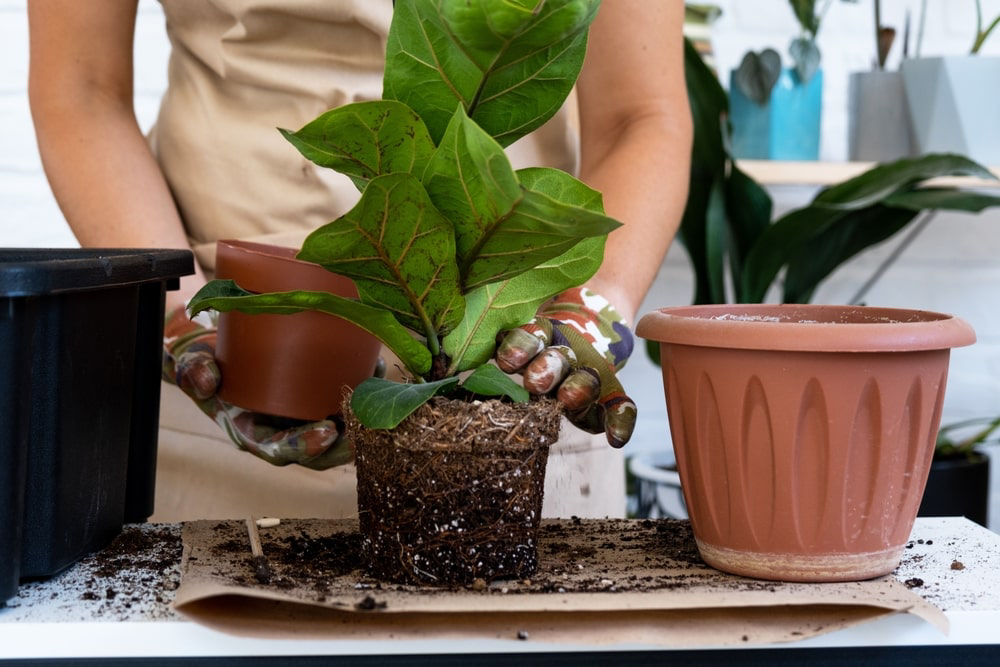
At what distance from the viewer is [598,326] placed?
70 cm

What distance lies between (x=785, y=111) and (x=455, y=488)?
1339 mm

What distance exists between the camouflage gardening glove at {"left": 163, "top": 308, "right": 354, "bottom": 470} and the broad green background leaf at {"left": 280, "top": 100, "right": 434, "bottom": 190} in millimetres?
224

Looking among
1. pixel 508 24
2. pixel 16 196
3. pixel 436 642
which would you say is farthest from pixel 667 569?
pixel 16 196

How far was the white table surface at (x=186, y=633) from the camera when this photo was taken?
18.6 inches

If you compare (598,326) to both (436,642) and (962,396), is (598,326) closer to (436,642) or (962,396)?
(436,642)

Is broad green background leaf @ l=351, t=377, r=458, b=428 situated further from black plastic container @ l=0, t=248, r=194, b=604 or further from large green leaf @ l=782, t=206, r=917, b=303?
large green leaf @ l=782, t=206, r=917, b=303

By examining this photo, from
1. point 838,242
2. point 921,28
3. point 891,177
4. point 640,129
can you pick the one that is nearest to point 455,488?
point 640,129

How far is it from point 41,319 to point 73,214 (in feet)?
1.73

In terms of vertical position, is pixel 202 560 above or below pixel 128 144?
below

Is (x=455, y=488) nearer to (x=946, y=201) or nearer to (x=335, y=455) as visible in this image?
(x=335, y=455)

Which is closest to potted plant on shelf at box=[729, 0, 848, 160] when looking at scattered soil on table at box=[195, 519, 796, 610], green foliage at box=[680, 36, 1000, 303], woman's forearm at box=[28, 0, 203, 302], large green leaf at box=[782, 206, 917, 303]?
green foliage at box=[680, 36, 1000, 303]

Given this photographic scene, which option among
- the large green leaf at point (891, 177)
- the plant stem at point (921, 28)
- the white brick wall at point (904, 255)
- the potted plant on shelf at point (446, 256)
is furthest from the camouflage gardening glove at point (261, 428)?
the plant stem at point (921, 28)

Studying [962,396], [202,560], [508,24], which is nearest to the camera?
[508,24]

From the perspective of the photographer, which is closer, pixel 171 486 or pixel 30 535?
pixel 30 535
